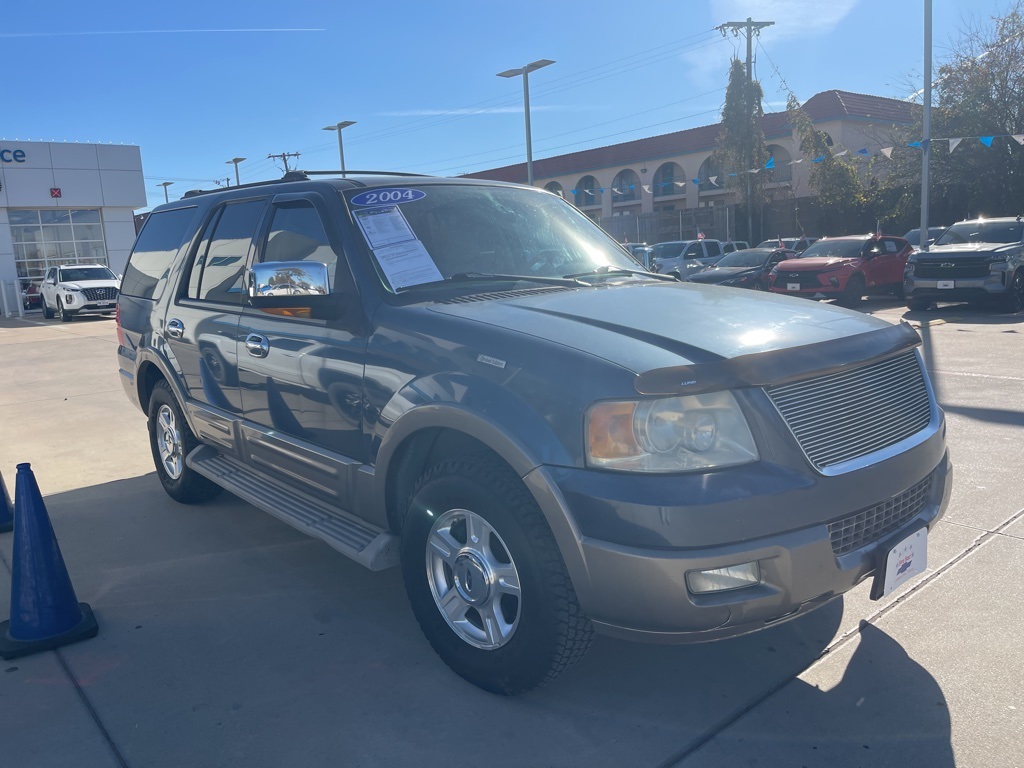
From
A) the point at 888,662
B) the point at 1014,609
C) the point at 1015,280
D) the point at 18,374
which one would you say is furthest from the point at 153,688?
the point at 1015,280

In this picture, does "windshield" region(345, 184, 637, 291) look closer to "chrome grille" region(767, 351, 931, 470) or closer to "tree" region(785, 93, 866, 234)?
"chrome grille" region(767, 351, 931, 470)

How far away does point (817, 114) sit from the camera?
133 ft

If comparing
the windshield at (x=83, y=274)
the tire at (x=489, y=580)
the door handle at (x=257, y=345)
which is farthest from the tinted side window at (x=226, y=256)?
the windshield at (x=83, y=274)

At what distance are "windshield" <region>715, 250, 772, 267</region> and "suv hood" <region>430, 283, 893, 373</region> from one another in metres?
18.2

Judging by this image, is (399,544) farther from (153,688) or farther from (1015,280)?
(1015,280)

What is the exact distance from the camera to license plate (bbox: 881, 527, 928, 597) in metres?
2.78

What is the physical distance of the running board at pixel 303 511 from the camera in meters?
3.37

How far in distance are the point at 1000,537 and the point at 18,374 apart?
1277 cm

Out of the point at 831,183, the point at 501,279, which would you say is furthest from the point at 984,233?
the point at 831,183

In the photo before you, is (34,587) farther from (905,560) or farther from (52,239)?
(52,239)

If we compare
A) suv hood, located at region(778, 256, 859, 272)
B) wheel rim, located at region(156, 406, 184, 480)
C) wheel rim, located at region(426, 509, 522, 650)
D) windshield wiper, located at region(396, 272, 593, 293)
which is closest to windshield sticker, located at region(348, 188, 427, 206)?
windshield wiper, located at region(396, 272, 593, 293)

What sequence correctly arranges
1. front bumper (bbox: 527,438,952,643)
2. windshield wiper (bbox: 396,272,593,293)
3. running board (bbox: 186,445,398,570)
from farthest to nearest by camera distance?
windshield wiper (bbox: 396,272,593,293), running board (bbox: 186,445,398,570), front bumper (bbox: 527,438,952,643)

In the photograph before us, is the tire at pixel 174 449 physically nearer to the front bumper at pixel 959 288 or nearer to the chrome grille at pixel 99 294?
the front bumper at pixel 959 288

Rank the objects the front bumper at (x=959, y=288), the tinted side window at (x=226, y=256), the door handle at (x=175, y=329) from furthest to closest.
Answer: the front bumper at (x=959, y=288) < the door handle at (x=175, y=329) < the tinted side window at (x=226, y=256)
